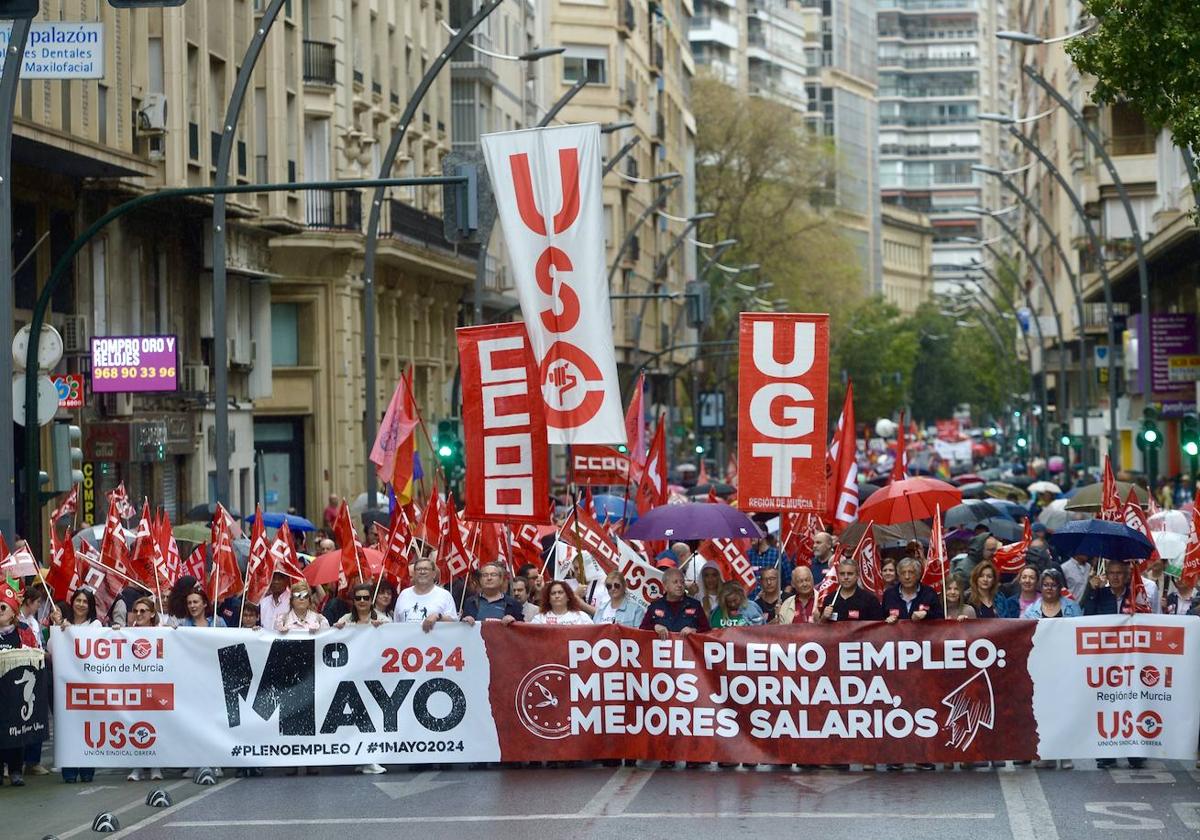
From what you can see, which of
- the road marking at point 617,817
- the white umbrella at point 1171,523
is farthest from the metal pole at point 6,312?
the white umbrella at point 1171,523

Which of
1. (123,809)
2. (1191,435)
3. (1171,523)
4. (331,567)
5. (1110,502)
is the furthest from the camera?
(1191,435)

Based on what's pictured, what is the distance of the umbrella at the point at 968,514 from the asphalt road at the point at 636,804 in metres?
9.62

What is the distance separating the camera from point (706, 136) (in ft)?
309

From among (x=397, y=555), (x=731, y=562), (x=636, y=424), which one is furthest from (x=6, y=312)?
(x=636, y=424)

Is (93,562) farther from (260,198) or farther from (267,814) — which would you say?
(260,198)

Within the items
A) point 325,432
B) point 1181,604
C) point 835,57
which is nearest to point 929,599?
point 1181,604

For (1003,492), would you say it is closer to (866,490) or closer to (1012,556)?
(866,490)

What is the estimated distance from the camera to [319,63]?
4534cm

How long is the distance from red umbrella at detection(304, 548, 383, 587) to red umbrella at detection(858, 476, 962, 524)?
4.40 metres

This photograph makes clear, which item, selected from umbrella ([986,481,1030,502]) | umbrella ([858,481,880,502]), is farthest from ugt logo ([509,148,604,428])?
umbrella ([986,481,1030,502])

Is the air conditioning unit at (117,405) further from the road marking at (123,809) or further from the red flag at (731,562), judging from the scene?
the road marking at (123,809)

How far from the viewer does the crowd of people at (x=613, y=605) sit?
1669 cm

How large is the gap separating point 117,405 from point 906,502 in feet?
49.9

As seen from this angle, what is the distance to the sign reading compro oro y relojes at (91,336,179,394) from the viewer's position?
3125 cm
